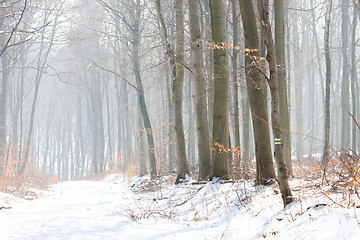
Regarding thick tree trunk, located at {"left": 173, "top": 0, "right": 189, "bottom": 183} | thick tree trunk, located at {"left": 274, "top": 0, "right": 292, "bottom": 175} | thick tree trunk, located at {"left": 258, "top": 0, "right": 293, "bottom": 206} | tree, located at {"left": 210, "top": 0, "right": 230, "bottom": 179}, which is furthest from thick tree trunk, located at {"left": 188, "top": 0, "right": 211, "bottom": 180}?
thick tree trunk, located at {"left": 258, "top": 0, "right": 293, "bottom": 206}

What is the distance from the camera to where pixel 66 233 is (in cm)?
519

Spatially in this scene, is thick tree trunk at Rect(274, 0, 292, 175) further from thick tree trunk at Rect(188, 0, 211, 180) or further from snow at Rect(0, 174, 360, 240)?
snow at Rect(0, 174, 360, 240)

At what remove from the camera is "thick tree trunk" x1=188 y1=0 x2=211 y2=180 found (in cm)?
967


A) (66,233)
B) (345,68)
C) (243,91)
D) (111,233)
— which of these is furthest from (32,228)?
(345,68)

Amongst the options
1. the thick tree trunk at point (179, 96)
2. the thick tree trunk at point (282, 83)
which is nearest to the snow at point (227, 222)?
the thick tree trunk at point (282, 83)

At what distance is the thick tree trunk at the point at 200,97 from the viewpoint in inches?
381

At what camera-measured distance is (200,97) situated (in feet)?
32.6

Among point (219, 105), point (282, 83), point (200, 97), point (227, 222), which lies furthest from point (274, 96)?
point (200, 97)

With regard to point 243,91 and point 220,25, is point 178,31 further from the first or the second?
point 243,91

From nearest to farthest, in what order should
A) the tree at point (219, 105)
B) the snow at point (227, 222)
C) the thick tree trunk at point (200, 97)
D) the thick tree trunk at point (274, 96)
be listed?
1. the snow at point (227, 222)
2. the thick tree trunk at point (274, 96)
3. the tree at point (219, 105)
4. the thick tree trunk at point (200, 97)

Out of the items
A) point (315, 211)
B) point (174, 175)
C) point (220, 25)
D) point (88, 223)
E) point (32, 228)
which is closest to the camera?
point (315, 211)

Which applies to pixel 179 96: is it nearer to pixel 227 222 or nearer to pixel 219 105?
pixel 219 105

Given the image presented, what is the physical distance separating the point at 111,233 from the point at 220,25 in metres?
5.92

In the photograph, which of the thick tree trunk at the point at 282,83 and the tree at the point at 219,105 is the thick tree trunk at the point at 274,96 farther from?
the thick tree trunk at the point at 282,83
